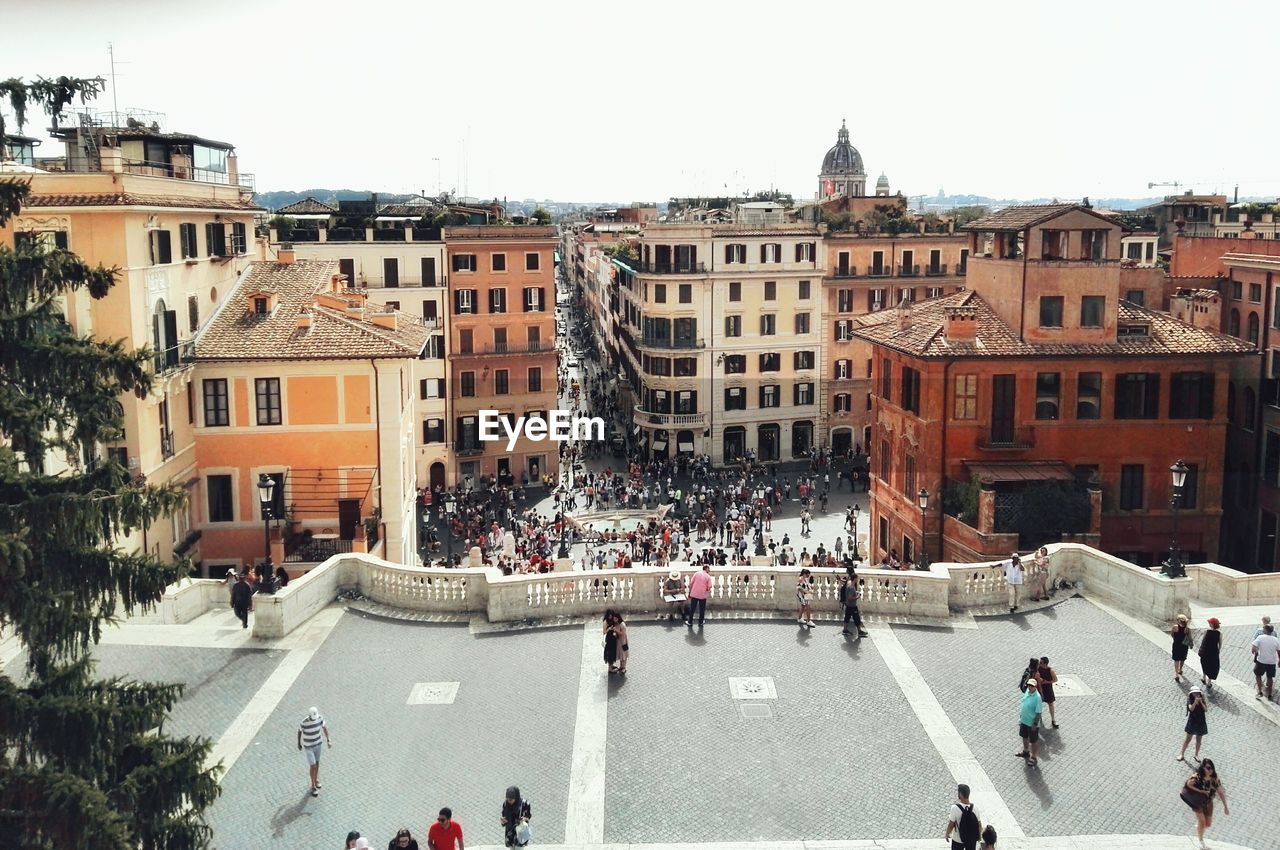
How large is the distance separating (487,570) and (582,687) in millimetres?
4549

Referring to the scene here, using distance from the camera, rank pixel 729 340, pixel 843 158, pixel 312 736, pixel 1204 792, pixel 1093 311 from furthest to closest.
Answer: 1. pixel 843 158
2. pixel 729 340
3. pixel 1093 311
4. pixel 312 736
5. pixel 1204 792

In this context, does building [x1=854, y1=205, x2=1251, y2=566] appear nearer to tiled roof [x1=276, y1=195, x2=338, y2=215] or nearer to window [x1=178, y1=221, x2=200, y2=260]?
window [x1=178, y1=221, x2=200, y2=260]

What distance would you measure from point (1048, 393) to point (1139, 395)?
3181 millimetres

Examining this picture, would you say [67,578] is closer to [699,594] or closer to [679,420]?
[699,594]

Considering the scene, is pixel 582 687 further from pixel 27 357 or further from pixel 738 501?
pixel 738 501

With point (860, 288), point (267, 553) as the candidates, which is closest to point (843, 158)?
point (860, 288)

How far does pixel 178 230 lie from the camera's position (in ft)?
111

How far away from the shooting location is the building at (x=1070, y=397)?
38250 mm

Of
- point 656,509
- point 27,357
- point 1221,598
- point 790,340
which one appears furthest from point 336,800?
point 790,340

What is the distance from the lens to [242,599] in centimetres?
2461

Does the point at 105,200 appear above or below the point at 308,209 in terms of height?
below

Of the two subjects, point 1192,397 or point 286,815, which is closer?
point 286,815

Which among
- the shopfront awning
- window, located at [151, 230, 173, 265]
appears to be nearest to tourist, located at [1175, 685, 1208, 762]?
the shopfront awning

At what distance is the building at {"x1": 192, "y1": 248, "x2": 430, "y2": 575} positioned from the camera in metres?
34.1
